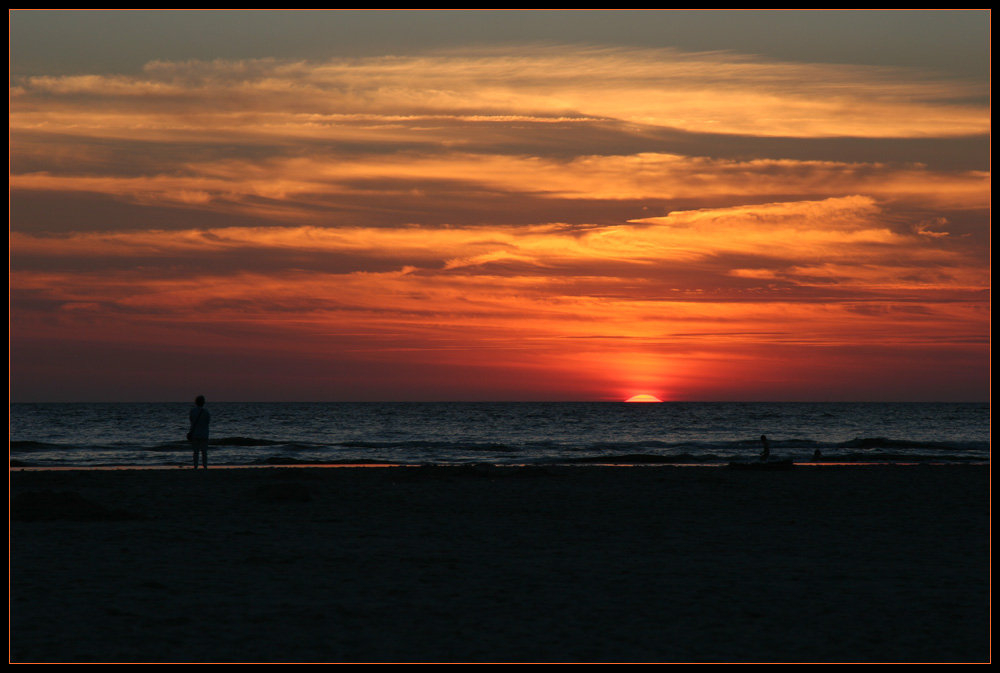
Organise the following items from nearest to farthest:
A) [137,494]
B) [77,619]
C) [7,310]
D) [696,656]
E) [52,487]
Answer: [7,310] → [696,656] → [77,619] → [137,494] → [52,487]

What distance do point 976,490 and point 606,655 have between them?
15.5m

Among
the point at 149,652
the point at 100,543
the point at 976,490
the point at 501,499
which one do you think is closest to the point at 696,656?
the point at 149,652

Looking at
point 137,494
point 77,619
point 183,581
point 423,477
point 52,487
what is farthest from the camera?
point 423,477

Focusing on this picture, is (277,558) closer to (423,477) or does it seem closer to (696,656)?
(696,656)

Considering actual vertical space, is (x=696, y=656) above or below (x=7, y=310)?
below

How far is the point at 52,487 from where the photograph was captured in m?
18.5

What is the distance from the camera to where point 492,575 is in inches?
410

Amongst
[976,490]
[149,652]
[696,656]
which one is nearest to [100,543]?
[149,652]

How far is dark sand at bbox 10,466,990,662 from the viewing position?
25.1 ft

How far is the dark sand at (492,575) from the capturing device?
301 inches

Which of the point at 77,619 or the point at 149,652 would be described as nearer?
the point at 149,652

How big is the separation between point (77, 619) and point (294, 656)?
91.4 inches

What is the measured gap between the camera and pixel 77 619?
26.9 ft

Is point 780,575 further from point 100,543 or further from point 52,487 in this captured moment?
point 52,487
